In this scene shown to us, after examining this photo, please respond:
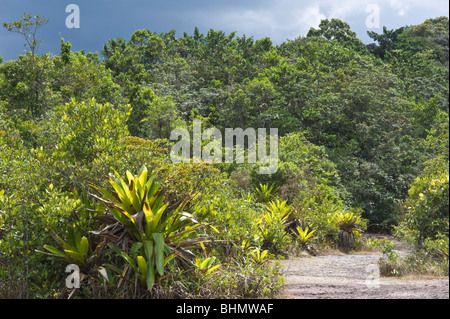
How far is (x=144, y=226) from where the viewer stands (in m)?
4.92

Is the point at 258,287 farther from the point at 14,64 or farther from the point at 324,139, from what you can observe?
the point at 324,139

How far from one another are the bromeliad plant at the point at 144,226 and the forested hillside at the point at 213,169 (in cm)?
2

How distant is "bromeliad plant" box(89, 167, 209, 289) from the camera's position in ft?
15.4

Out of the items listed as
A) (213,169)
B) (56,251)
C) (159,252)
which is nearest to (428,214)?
(213,169)

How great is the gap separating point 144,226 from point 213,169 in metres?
1.72

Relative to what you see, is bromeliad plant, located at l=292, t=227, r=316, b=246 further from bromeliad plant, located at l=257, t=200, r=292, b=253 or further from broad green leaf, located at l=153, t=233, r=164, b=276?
broad green leaf, located at l=153, t=233, r=164, b=276

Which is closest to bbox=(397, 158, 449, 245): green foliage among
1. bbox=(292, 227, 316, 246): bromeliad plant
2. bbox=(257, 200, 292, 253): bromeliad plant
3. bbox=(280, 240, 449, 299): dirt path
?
bbox=(280, 240, 449, 299): dirt path

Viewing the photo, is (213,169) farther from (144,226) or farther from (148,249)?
(148,249)

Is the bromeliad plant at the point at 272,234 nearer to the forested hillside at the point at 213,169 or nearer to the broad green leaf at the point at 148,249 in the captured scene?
the forested hillside at the point at 213,169

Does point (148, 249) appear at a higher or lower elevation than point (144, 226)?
lower

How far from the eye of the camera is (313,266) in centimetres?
830
